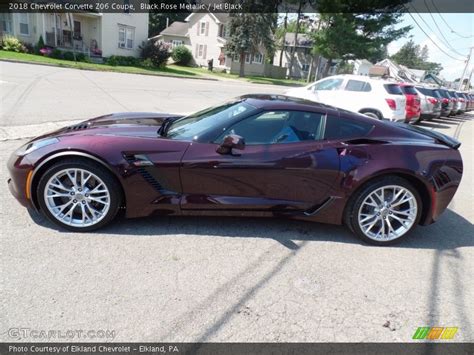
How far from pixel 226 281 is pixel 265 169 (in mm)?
1130

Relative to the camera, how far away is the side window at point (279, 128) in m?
3.47

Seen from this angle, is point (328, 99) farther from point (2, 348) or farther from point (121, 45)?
point (121, 45)

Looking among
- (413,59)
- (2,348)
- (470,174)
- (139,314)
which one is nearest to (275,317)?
(139,314)

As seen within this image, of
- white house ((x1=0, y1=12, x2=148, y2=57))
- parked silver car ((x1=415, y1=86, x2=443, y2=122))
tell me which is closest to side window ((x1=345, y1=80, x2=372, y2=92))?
parked silver car ((x1=415, y1=86, x2=443, y2=122))

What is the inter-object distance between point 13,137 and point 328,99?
850 cm

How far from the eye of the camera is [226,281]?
9.30 ft

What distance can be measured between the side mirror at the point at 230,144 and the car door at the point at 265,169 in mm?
48

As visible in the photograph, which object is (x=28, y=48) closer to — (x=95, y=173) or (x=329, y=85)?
(x=329, y=85)

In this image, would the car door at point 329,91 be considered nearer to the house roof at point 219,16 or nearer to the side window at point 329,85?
the side window at point 329,85

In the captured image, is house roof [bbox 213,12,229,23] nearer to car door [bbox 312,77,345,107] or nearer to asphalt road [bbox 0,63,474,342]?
car door [bbox 312,77,345,107]

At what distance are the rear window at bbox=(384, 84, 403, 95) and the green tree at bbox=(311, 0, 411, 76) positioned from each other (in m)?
23.8

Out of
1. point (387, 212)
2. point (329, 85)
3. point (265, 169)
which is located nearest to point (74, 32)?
point (329, 85)

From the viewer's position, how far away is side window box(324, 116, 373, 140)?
11.7 ft

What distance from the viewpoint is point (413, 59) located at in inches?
5315
